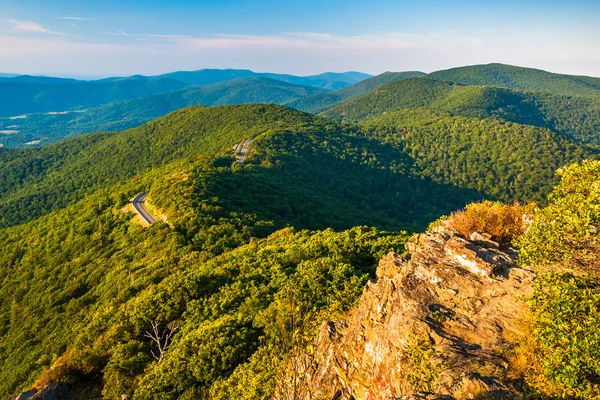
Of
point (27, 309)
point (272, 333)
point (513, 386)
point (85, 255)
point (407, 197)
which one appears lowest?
point (407, 197)

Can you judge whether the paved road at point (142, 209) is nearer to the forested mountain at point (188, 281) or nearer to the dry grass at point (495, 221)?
the forested mountain at point (188, 281)

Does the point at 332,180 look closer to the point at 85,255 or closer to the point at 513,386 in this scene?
the point at 85,255

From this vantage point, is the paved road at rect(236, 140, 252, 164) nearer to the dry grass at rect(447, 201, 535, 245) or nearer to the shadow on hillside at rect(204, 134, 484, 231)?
the shadow on hillside at rect(204, 134, 484, 231)

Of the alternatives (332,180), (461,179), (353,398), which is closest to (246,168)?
(332,180)

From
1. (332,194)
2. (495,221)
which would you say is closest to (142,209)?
(332,194)

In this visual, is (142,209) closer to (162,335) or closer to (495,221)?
(162,335)


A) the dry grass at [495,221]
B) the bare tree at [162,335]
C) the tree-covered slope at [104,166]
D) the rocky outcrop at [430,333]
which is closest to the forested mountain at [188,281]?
the bare tree at [162,335]
